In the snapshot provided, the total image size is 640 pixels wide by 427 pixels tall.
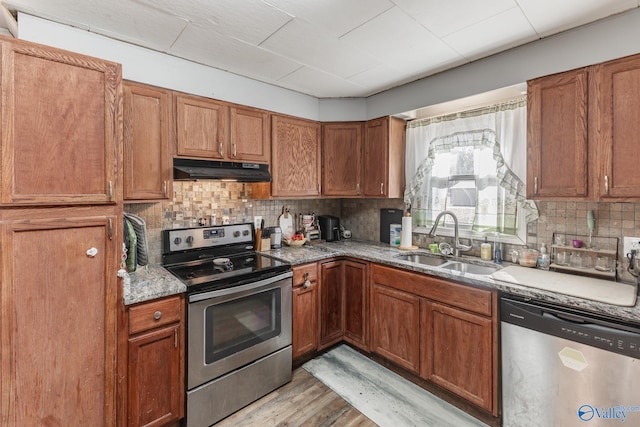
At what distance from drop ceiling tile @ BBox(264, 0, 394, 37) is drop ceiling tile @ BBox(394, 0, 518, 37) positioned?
14 cm

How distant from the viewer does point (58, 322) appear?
1441mm

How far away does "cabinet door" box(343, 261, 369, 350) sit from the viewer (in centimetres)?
264

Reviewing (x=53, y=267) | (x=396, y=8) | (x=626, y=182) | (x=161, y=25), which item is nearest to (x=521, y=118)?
(x=626, y=182)

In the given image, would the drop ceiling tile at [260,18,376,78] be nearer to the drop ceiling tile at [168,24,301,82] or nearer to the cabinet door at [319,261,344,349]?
the drop ceiling tile at [168,24,301,82]

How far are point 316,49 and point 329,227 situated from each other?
1.82 m

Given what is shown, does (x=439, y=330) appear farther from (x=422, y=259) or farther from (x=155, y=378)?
(x=155, y=378)

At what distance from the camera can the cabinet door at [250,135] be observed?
2.46 metres

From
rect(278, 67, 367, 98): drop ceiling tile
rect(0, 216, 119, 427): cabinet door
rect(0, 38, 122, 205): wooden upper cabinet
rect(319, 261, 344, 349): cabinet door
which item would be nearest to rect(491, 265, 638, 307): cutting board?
rect(319, 261, 344, 349): cabinet door

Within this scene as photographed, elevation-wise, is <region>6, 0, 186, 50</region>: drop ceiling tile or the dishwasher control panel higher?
<region>6, 0, 186, 50</region>: drop ceiling tile

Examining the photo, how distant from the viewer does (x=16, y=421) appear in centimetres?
134

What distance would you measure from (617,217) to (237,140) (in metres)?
2.75

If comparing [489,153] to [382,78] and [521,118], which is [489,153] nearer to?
[521,118]

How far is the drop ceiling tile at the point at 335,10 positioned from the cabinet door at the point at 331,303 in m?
1.83

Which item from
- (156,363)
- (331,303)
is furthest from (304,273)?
(156,363)
